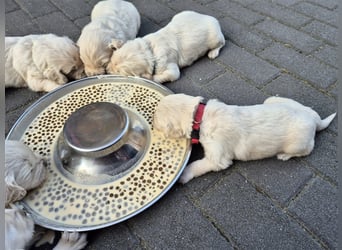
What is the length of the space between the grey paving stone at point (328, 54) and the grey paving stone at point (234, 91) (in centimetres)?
88

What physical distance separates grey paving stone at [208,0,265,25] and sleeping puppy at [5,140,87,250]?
303cm

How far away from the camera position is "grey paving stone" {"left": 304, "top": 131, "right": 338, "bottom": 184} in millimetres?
2285

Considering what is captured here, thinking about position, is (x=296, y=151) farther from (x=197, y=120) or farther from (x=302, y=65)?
(x=302, y=65)

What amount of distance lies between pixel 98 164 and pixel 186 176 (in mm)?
649

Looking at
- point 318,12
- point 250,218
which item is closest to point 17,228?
point 250,218

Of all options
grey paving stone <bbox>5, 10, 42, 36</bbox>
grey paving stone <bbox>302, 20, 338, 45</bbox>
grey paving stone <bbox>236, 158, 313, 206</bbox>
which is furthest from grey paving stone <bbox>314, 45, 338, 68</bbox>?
grey paving stone <bbox>5, 10, 42, 36</bbox>

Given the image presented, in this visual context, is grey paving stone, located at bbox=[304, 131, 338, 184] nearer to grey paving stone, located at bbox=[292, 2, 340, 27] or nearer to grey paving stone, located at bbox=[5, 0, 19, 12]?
grey paving stone, located at bbox=[292, 2, 340, 27]

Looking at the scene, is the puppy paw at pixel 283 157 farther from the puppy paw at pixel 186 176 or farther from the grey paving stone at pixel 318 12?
the grey paving stone at pixel 318 12

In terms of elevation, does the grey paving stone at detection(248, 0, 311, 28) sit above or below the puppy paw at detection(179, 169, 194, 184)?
above

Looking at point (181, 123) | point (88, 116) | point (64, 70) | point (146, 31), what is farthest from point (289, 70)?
point (64, 70)

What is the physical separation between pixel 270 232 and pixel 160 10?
10.9 feet

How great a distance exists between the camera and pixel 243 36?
3676 millimetres

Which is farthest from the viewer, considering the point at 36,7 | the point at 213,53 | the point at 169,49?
the point at 36,7

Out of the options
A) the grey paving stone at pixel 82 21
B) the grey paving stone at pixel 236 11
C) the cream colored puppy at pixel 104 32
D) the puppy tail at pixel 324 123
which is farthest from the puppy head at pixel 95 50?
the puppy tail at pixel 324 123
